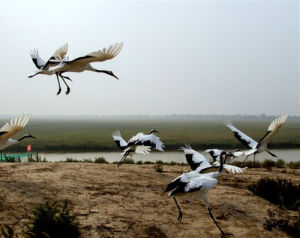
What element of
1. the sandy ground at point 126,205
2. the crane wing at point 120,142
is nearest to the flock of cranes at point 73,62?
the sandy ground at point 126,205

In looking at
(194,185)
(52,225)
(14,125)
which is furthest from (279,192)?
(14,125)

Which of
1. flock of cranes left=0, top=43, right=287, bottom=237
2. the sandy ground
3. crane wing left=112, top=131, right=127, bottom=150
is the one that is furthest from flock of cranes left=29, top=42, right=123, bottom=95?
crane wing left=112, top=131, right=127, bottom=150

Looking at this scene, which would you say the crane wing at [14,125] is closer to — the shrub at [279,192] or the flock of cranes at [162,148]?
the flock of cranes at [162,148]

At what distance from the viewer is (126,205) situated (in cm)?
619

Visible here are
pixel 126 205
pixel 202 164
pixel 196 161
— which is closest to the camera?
pixel 126 205

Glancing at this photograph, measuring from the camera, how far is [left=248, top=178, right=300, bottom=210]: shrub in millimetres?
7090

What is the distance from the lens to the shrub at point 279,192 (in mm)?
7090

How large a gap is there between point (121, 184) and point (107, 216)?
1.96 meters

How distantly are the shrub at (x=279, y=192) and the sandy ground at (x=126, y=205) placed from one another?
241 millimetres

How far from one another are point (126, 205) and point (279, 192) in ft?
10.8

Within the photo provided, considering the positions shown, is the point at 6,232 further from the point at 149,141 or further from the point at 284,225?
the point at 149,141

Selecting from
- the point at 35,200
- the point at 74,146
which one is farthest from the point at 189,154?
the point at 74,146

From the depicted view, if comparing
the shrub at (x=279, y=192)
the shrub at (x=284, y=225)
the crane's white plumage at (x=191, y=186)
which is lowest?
the shrub at (x=284, y=225)

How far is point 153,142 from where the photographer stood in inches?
363
